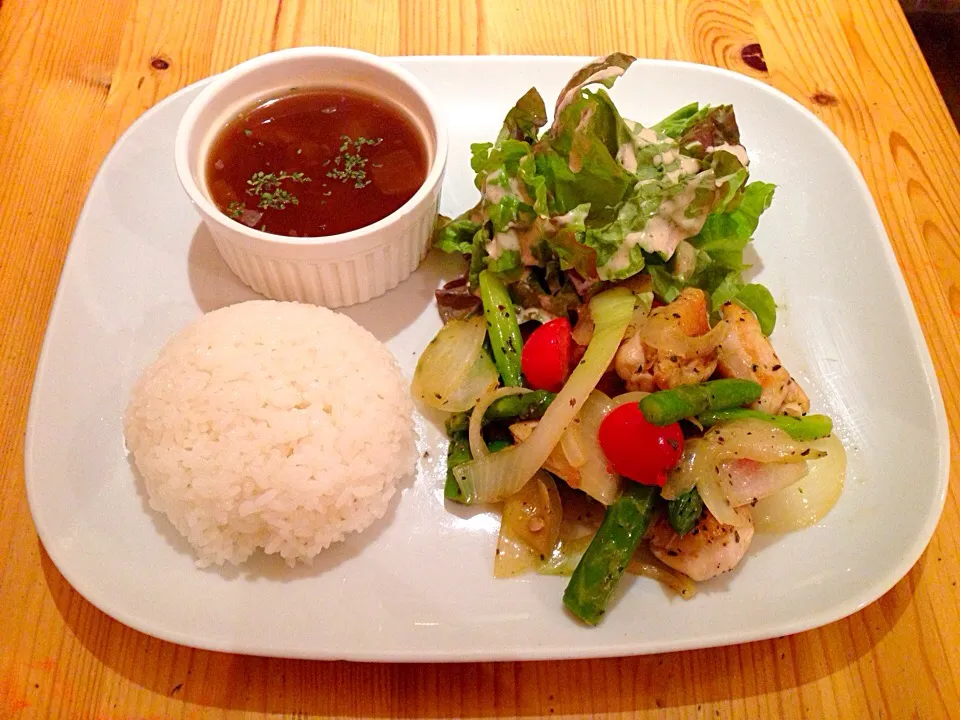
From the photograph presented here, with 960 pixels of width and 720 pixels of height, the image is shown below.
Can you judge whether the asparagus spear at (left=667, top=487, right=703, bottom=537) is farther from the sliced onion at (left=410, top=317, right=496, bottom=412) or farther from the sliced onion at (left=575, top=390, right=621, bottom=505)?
the sliced onion at (left=410, top=317, right=496, bottom=412)

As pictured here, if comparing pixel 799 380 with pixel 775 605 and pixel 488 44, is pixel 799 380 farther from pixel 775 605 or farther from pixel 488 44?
pixel 488 44

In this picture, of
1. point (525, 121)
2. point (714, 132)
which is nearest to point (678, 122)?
point (714, 132)

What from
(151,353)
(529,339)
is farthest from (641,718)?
(151,353)

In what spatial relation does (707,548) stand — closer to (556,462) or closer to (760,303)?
(556,462)

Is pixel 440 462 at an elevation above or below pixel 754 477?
below

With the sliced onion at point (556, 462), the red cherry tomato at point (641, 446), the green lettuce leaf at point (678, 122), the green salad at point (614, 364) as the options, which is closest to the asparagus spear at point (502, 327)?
the green salad at point (614, 364)

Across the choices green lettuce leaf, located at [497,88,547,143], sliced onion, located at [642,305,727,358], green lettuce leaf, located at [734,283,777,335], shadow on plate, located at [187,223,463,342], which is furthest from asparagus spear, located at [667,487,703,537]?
green lettuce leaf, located at [497,88,547,143]
